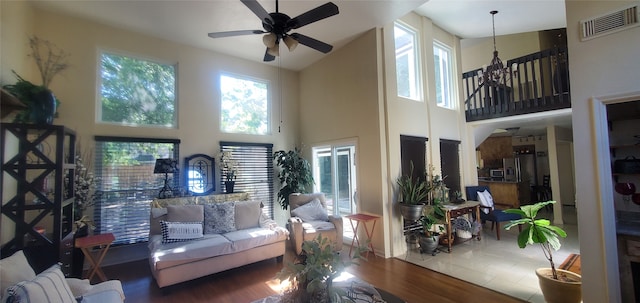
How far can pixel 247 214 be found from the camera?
4109 millimetres

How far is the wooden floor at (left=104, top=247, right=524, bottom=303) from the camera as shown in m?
2.84

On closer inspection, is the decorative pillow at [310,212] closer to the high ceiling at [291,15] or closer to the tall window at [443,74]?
the high ceiling at [291,15]

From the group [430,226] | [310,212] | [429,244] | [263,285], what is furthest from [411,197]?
[263,285]

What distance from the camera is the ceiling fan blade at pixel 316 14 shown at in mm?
2303

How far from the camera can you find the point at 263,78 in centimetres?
568

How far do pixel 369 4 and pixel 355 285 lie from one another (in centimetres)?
367

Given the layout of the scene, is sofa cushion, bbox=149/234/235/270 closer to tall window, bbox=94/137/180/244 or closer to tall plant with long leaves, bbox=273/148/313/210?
tall window, bbox=94/137/180/244

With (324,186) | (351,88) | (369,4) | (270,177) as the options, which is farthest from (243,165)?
(369,4)

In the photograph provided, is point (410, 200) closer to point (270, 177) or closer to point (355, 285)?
point (355, 285)

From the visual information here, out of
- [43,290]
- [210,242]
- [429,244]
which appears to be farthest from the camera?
[429,244]

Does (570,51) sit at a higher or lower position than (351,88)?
lower

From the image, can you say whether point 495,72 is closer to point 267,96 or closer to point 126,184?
point 267,96

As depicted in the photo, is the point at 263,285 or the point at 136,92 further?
the point at 136,92

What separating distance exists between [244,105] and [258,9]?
3.32m
